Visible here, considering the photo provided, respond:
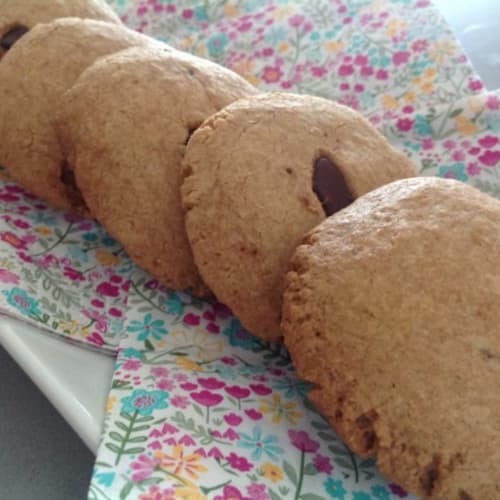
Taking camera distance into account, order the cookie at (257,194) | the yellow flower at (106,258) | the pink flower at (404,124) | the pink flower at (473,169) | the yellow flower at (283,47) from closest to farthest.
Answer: the cookie at (257,194) → the yellow flower at (106,258) → the pink flower at (473,169) → the pink flower at (404,124) → the yellow flower at (283,47)

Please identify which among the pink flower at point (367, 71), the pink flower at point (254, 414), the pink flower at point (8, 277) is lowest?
the pink flower at point (254, 414)

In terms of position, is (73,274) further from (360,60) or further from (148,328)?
(360,60)

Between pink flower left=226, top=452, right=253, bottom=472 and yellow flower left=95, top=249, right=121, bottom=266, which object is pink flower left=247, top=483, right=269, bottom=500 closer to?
pink flower left=226, top=452, right=253, bottom=472

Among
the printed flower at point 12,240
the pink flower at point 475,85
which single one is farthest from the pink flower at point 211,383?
the pink flower at point 475,85

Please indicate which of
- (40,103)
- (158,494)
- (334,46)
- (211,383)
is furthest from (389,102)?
(158,494)

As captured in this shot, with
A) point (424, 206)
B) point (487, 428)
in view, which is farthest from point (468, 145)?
point (487, 428)

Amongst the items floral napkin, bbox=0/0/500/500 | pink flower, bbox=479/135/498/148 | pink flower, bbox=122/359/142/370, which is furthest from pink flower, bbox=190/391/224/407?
pink flower, bbox=479/135/498/148

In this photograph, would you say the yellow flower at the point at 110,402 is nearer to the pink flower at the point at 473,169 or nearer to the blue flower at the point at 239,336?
the blue flower at the point at 239,336
